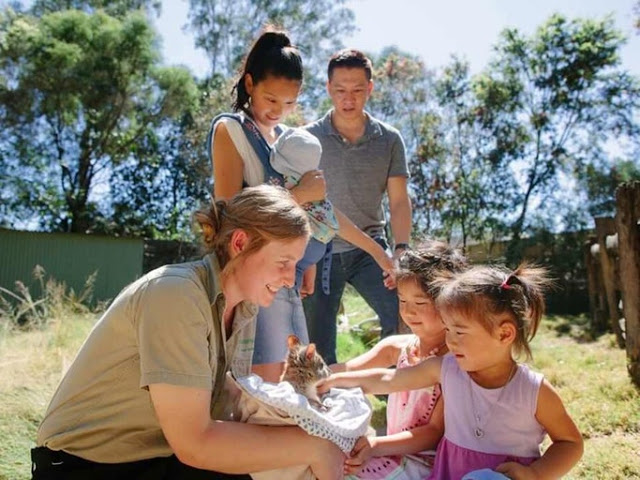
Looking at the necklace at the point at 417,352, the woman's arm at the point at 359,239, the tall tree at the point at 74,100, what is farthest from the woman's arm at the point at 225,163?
the tall tree at the point at 74,100

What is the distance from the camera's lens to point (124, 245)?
16.9m

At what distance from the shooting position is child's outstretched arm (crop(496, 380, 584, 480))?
186 centimetres

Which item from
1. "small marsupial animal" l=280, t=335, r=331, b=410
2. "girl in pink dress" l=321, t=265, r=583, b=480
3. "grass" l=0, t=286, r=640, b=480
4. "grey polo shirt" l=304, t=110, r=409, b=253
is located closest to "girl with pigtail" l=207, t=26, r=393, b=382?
"small marsupial animal" l=280, t=335, r=331, b=410

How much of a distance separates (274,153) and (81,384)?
4.25 ft

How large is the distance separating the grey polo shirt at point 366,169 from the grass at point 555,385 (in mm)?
1591

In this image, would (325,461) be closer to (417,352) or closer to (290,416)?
(290,416)

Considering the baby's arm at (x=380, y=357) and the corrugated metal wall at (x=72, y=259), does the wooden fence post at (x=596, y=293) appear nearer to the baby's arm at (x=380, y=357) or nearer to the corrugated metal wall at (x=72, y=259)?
the baby's arm at (x=380, y=357)

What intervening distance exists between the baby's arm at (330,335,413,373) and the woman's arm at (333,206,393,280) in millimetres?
546

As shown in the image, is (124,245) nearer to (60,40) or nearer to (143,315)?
(60,40)

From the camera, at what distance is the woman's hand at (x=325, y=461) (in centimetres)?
Result: 174

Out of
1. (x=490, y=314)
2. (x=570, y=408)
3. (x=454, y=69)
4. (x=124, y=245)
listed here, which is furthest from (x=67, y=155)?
(x=490, y=314)

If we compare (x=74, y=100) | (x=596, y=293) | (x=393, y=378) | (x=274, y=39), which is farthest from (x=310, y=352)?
(x=74, y=100)

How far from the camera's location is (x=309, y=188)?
2672 millimetres

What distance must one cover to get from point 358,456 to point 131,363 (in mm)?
805
